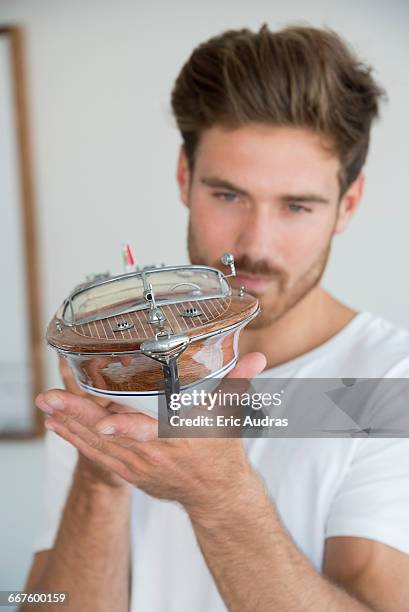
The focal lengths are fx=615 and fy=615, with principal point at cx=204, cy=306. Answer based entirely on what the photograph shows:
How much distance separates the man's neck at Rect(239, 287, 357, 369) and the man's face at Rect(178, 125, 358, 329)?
0.18ft

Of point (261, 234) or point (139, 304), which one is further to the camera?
point (261, 234)

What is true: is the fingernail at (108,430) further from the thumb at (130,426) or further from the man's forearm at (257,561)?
the man's forearm at (257,561)

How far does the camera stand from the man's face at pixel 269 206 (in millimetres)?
965

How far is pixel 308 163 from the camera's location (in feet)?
3.20

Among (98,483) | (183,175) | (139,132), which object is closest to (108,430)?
(98,483)

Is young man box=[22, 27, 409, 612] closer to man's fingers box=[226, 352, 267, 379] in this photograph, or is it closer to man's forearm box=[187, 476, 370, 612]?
man's forearm box=[187, 476, 370, 612]

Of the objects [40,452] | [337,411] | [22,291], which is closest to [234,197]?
[337,411]

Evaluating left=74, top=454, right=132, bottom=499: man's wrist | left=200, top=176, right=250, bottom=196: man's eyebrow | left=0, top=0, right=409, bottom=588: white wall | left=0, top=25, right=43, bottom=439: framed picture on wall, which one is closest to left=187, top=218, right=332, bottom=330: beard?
left=200, top=176, right=250, bottom=196: man's eyebrow

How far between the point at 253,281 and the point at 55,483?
0.54 m

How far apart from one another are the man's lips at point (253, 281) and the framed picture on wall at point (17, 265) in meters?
0.68

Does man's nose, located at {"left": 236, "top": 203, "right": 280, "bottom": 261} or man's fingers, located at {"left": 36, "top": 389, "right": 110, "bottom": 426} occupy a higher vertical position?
man's nose, located at {"left": 236, "top": 203, "right": 280, "bottom": 261}

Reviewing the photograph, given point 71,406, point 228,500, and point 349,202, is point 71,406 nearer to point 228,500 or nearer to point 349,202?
point 228,500

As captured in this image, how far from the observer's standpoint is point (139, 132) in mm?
1364

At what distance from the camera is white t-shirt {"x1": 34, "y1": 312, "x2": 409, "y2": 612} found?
2.73 feet
